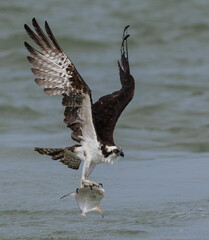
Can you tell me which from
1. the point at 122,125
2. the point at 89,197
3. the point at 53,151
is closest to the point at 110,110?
the point at 53,151

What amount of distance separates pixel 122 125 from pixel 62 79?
571 cm

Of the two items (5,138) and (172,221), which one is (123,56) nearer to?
(172,221)

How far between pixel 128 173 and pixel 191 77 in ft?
19.6

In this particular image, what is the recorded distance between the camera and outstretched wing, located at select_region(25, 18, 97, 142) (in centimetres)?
719

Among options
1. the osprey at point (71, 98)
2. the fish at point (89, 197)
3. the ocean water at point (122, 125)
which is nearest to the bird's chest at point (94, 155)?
the osprey at point (71, 98)

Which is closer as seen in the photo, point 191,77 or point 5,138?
→ point 5,138

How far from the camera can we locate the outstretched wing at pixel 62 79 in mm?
7191

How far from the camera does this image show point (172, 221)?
809 centimetres

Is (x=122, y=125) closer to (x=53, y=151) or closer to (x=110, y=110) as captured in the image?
(x=110, y=110)

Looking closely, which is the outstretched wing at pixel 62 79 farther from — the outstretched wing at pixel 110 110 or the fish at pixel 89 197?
the fish at pixel 89 197

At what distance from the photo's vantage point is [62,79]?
7336mm

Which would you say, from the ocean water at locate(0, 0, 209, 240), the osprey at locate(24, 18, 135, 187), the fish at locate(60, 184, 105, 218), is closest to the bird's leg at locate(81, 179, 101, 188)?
the osprey at locate(24, 18, 135, 187)

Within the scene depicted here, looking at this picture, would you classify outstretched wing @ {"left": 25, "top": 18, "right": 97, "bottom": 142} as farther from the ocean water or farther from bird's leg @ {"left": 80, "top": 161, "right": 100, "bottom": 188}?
the ocean water

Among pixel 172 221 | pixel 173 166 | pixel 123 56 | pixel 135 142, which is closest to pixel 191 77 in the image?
pixel 135 142
